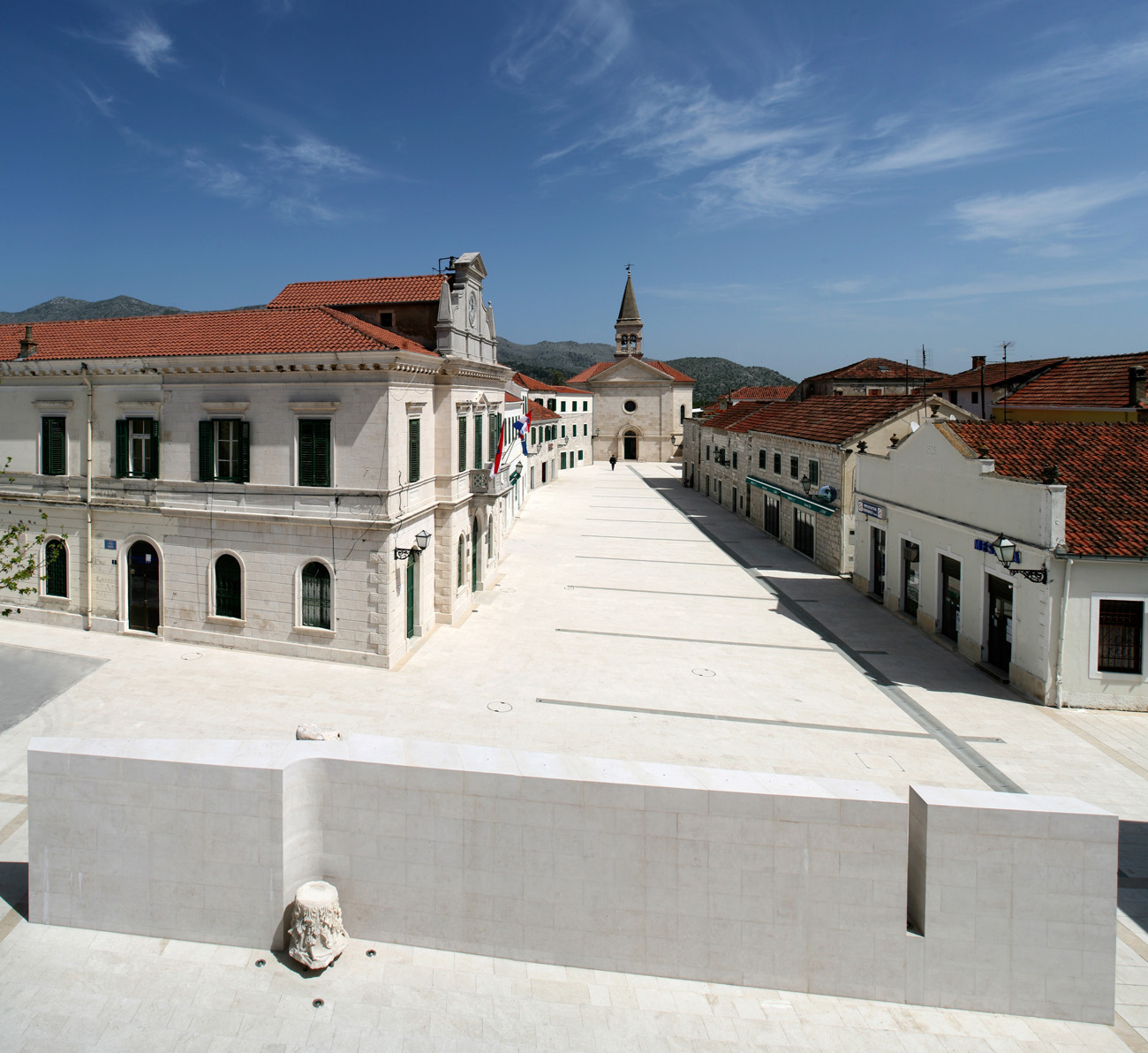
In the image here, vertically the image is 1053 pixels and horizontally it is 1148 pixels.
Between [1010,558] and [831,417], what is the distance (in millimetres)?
17910

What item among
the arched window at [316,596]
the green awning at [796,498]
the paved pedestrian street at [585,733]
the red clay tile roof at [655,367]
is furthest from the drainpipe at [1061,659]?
the red clay tile roof at [655,367]

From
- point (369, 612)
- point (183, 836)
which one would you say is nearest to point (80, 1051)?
point (183, 836)

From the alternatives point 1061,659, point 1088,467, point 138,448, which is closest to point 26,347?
point 138,448

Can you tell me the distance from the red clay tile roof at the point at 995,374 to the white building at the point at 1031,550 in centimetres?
3319

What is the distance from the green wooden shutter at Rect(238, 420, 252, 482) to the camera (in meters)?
18.9

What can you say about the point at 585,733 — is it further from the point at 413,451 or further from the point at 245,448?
the point at 245,448

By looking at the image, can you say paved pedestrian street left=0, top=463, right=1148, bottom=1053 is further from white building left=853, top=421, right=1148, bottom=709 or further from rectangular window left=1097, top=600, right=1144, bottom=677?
rectangular window left=1097, top=600, right=1144, bottom=677

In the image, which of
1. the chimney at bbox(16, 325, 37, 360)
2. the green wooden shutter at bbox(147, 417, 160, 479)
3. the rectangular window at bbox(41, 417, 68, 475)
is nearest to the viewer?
the green wooden shutter at bbox(147, 417, 160, 479)

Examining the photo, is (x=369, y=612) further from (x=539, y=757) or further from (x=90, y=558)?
(x=539, y=757)

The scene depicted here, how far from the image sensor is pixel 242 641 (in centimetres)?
1941

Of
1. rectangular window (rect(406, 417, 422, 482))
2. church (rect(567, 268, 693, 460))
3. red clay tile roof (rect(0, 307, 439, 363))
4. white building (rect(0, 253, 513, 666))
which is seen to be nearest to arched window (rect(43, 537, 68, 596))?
white building (rect(0, 253, 513, 666))

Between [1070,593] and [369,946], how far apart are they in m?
15.3

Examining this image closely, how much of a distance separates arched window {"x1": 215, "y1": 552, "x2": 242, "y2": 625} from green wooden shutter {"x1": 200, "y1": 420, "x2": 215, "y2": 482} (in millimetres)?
2124

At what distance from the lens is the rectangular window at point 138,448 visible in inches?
783
